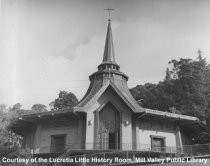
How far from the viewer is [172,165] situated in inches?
672

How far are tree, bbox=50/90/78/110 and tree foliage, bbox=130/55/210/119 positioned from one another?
34.1ft

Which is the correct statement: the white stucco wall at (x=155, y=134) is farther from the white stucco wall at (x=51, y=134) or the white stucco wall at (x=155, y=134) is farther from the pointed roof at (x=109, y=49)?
the pointed roof at (x=109, y=49)

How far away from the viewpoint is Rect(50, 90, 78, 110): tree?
44.7 m

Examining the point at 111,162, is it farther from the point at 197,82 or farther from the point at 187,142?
the point at 197,82

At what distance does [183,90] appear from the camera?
35938 mm

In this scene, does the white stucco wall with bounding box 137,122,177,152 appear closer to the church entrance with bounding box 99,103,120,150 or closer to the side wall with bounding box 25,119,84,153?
the church entrance with bounding box 99,103,120,150

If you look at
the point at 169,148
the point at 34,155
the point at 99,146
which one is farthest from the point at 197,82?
the point at 34,155

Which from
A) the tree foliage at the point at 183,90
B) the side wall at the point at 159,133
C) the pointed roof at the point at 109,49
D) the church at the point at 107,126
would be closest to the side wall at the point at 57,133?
the church at the point at 107,126

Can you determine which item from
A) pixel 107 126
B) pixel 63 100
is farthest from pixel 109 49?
pixel 63 100

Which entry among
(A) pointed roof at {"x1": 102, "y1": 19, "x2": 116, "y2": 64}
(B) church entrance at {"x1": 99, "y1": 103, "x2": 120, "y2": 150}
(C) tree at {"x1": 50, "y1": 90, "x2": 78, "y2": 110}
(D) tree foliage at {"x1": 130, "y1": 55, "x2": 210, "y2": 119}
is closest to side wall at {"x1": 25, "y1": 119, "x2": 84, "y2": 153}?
(B) church entrance at {"x1": 99, "y1": 103, "x2": 120, "y2": 150}

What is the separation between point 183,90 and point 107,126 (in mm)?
17413

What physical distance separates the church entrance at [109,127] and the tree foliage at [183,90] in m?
13.0

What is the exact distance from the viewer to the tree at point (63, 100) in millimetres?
44719

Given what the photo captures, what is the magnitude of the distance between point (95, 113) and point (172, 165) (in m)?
6.38
